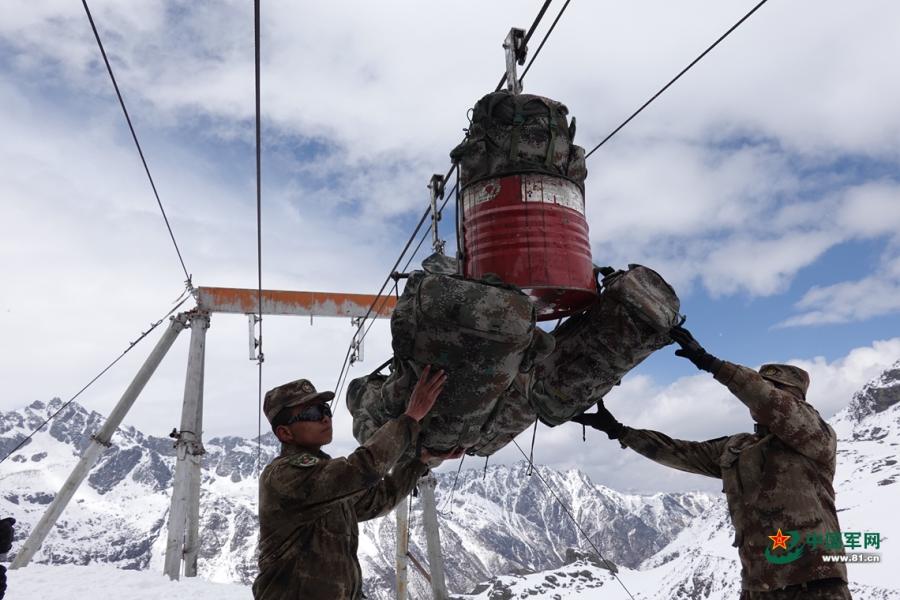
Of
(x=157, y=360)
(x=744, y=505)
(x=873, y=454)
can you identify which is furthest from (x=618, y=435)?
(x=873, y=454)

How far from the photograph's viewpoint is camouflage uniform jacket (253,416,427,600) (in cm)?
323

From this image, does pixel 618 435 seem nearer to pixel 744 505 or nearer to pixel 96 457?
pixel 744 505

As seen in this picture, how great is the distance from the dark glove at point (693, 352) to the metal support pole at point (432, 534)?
8208 mm

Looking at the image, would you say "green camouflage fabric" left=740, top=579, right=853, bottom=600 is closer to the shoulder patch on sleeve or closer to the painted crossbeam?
the shoulder patch on sleeve

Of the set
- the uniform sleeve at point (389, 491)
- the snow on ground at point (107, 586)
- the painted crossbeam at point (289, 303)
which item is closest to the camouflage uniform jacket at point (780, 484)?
the uniform sleeve at point (389, 491)

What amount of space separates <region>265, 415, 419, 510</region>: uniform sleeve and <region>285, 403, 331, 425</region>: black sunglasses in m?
0.32

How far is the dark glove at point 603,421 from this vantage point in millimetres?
5059

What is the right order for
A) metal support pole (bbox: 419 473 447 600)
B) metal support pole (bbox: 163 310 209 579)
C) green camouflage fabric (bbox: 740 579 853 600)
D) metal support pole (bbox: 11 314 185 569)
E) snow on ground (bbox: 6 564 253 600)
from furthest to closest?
metal support pole (bbox: 11 314 185 569)
metal support pole (bbox: 163 310 209 579)
metal support pole (bbox: 419 473 447 600)
snow on ground (bbox: 6 564 253 600)
green camouflage fabric (bbox: 740 579 853 600)

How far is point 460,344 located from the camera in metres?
3.60

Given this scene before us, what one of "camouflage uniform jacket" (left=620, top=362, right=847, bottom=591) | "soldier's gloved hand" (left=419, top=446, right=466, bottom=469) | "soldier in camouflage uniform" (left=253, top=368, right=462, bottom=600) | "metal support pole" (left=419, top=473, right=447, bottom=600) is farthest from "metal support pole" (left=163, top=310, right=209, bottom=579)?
"camouflage uniform jacket" (left=620, top=362, right=847, bottom=591)

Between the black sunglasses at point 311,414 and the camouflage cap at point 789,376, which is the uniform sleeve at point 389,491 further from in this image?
the camouflage cap at point 789,376

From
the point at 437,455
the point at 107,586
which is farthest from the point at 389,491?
the point at 107,586

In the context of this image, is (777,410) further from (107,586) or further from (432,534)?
(107,586)

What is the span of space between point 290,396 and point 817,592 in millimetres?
3582
